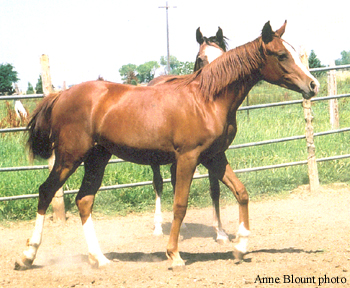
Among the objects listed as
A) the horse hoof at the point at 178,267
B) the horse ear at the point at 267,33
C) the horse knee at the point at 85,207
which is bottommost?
the horse hoof at the point at 178,267

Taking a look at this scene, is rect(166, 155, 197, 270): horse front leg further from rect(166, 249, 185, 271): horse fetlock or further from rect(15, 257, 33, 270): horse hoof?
rect(15, 257, 33, 270): horse hoof

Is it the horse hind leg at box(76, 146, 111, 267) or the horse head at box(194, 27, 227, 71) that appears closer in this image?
the horse hind leg at box(76, 146, 111, 267)

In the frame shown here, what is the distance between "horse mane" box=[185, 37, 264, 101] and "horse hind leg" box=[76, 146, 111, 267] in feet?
3.85

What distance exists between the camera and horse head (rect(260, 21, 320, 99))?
12.5 ft

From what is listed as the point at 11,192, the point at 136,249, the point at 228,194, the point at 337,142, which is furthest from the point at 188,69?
the point at 136,249

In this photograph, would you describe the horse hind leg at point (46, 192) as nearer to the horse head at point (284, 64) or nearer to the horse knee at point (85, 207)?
the horse knee at point (85, 207)

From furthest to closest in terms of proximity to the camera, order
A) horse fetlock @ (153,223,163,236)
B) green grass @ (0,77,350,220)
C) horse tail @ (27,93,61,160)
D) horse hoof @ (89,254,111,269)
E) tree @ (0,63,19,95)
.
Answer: tree @ (0,63,19,95)
green grass @ (0,77,350,220)
horse fetlock @ (153,223,163,236)
horse tail @ (27,93,61,160)
horse hoof @ (89,254,111,269)

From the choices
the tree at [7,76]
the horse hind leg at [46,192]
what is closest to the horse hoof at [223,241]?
the horse hind leg at [46,192]

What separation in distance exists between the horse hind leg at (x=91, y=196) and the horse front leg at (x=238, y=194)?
1.02 meters

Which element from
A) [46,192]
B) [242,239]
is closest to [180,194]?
[242,239]

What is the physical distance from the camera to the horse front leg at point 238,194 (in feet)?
13.2

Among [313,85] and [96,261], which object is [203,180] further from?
[313,85]

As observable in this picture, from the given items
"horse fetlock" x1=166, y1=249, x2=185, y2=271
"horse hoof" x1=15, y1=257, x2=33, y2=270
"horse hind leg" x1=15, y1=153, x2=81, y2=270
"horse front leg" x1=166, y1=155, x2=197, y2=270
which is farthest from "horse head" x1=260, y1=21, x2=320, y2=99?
"horse hoof" x1=15, y1=257, x2=33, y2=270

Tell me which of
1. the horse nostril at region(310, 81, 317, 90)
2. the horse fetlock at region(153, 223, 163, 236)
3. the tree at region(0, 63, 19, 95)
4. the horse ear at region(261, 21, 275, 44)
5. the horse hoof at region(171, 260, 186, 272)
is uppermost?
the tree at region(0, 63, 19, 95)
